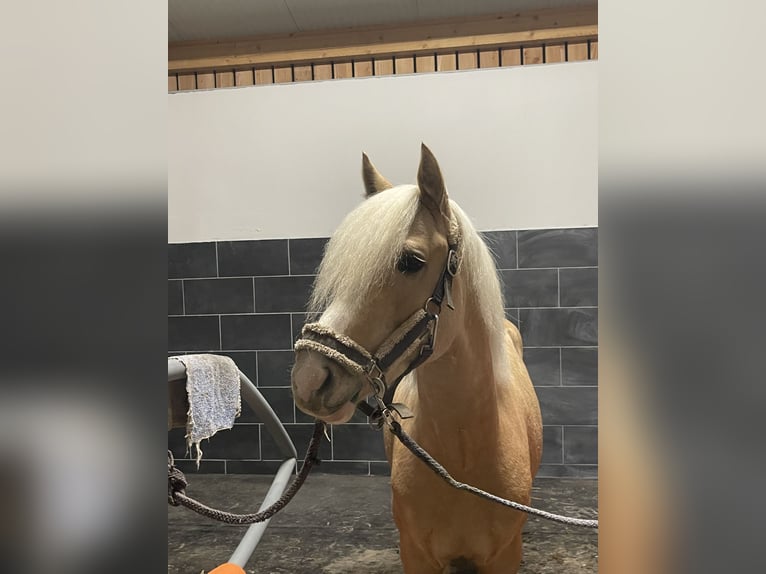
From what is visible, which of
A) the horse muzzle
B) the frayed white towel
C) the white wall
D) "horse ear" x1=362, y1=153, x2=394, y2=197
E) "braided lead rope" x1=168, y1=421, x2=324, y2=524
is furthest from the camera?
the white wall

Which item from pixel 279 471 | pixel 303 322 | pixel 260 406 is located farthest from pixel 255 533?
pixel 303 322

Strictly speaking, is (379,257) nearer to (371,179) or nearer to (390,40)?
(371,179)

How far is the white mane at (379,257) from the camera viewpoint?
734 mm

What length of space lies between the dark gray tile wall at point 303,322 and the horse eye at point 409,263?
1.50 m

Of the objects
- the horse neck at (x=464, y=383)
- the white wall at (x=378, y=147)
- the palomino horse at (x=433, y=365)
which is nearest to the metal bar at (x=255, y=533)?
the palomino horse at (x=433, y=365)

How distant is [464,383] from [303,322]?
1502 millimetres

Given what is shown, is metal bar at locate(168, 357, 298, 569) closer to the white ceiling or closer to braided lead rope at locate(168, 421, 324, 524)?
braided lead rope at locate(168, 421, 324, 524)

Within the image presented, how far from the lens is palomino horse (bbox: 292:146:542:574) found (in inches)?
28.8

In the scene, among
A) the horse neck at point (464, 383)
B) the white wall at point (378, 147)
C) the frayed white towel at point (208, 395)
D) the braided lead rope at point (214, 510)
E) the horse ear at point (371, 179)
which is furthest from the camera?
the white wall at point (378, 147)

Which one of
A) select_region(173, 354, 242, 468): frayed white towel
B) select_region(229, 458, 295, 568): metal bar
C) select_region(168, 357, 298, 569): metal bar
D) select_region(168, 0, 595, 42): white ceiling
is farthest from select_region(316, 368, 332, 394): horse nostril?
select_region(168, 0, 595, 42): white ceiling

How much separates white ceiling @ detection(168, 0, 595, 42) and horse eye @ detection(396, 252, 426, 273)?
6.12 feet

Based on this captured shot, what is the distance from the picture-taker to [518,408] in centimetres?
108

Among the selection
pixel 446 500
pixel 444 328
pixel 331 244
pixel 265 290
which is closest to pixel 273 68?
pixel 265 290

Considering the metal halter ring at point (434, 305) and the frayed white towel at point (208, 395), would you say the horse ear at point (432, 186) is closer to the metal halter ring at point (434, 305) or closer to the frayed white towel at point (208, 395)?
the metal halter ring at point (434, 305)
